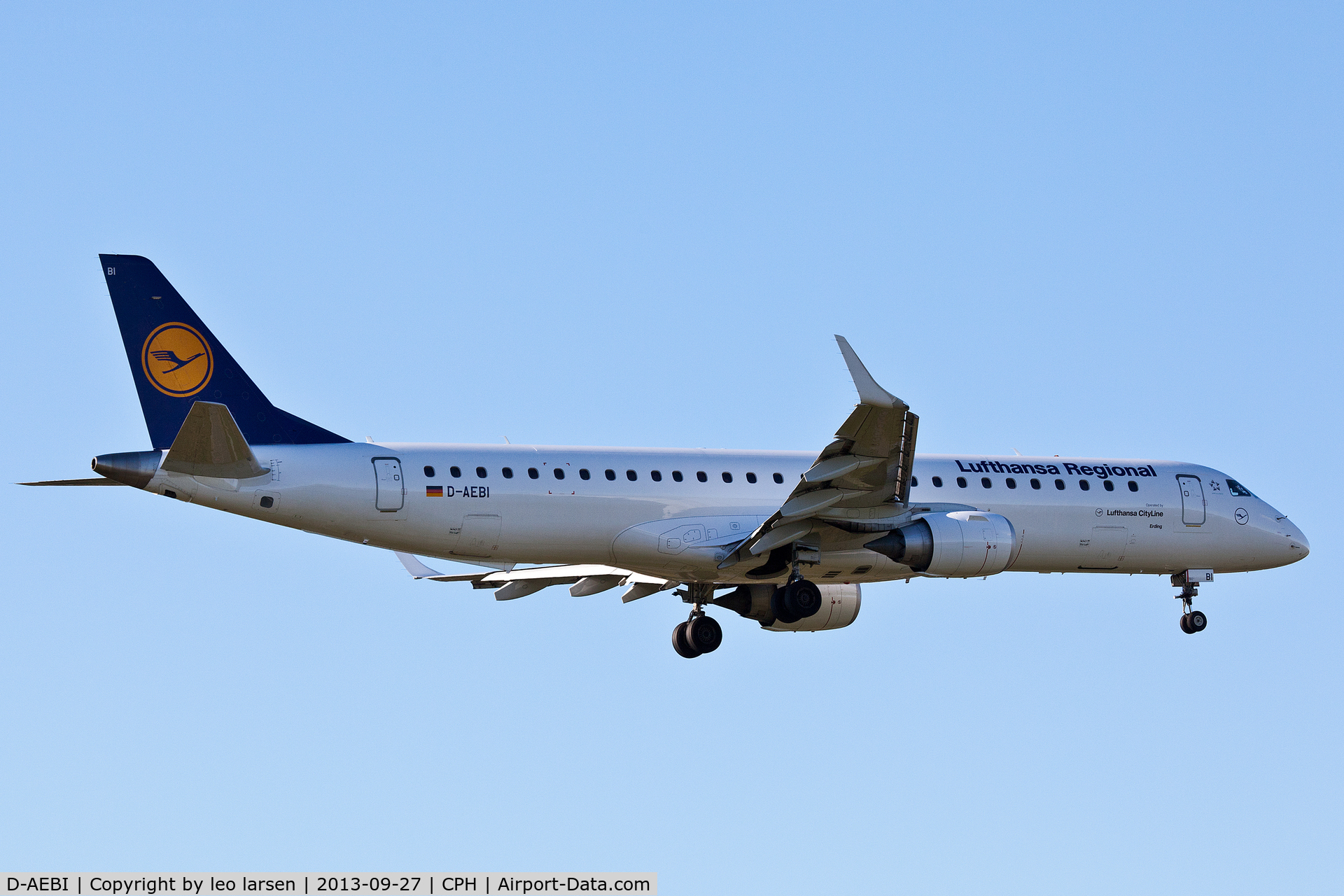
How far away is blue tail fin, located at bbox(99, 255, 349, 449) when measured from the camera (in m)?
27.5

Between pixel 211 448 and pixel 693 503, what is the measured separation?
28.2 ft

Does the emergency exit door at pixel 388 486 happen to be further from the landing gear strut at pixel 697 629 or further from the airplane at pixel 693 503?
the landing gear strut at pixel 697 629

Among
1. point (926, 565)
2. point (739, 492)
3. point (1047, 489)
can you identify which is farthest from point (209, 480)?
point (1047, 489)

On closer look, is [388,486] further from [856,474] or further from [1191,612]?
[1191,612]

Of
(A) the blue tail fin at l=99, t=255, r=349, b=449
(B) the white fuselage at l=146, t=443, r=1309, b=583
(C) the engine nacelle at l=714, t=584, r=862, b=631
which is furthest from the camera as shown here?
(C) the engine nacelle at l=714, t=584, r=862, b=631

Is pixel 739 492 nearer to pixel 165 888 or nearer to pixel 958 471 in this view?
pixel 958 471

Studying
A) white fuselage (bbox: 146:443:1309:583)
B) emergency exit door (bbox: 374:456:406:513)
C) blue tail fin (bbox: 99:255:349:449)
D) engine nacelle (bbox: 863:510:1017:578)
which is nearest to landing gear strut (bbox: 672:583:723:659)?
white fuselage (bbox: 146:443:1309:583)

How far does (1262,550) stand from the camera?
117ft

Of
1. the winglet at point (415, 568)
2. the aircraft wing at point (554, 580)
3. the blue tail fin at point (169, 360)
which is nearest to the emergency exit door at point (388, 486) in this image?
the blue tail fin at point (169, 360)

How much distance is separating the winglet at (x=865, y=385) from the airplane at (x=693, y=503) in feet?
0.10

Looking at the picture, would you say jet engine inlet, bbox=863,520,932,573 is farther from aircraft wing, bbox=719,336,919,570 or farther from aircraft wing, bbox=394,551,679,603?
aircraft wing, bbox=394,551,679,603

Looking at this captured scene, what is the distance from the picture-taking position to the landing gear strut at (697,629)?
33.8m

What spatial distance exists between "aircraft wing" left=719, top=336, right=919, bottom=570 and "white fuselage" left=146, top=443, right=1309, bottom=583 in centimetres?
83

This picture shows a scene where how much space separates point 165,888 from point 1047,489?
1844 cm
